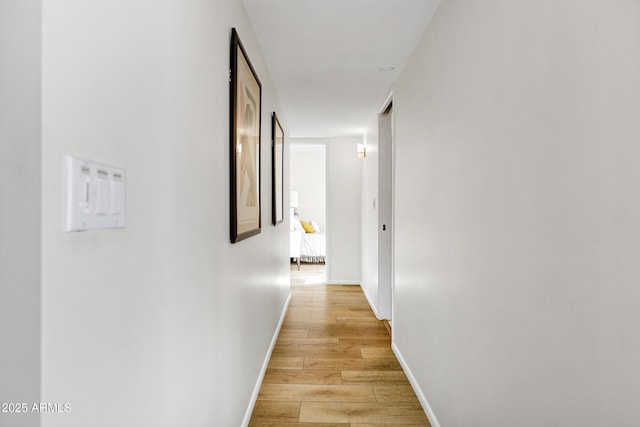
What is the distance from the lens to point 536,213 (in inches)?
43.0

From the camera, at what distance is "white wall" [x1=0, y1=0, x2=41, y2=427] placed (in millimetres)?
521

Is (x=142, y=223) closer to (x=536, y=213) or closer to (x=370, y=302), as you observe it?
(x=536, y=213)

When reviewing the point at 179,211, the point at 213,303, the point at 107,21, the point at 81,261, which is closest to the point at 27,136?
the point at 81,261

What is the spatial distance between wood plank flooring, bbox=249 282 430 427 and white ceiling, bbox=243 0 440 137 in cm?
229

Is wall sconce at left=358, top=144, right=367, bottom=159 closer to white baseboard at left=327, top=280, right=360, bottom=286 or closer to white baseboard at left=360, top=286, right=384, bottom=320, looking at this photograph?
white baseboard at left=360, top=286, right=384, bottom=320

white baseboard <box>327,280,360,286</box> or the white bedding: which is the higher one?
the white bedding

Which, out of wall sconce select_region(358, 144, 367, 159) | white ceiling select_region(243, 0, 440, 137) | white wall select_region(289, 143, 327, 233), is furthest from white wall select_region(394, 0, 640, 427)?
white wall select_region(289, 143, 327, 233)

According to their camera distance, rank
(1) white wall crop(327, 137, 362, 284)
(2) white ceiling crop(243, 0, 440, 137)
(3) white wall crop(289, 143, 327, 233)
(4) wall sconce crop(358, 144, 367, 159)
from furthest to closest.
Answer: (3) white wall crop(289, 143, 327, 233)
(1) white wall crop(327, 137, 362, 284)
(4) wall sconce crop(358, 144, 367, 159)
(2) white ceiling crop(243, 0, 440, 137)

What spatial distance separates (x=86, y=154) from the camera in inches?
25.9

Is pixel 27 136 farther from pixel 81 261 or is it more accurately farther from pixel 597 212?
pixel 597 212

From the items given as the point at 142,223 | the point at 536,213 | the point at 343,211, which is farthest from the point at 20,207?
the point at 343,211

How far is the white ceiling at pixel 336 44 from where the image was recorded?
6.74 ft

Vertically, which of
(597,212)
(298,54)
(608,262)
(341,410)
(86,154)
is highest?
(298,54)

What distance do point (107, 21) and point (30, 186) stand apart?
0.38 meters
